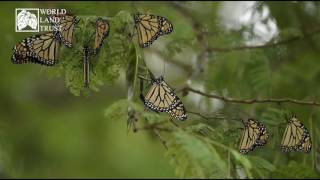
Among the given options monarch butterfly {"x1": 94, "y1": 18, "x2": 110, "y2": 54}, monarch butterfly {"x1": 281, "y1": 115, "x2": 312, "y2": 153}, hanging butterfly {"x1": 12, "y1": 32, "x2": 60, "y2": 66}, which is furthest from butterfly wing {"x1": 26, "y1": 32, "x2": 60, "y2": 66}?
monarch butterfly {"x1": 281, "y1": 115, "x2": 312, "y2": 153}

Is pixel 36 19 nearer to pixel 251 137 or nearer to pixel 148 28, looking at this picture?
pixel 148 28

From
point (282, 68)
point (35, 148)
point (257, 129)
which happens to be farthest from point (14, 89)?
point (257, 129)

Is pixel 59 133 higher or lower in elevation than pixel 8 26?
lower

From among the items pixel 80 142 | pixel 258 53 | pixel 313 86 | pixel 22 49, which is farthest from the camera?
pixel 313 86

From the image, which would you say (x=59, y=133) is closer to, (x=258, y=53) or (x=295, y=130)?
(x=258, y=53)

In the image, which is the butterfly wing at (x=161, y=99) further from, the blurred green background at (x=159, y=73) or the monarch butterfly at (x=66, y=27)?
the blurred green background at (x=159, y=73)

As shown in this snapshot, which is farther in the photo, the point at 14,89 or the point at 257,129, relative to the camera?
the point at 14,89
